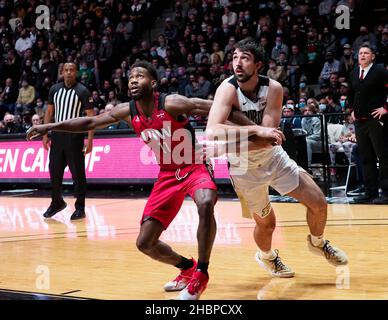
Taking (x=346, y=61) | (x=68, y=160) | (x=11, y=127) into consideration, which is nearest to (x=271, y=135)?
(x=68, y=160)

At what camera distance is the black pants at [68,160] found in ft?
29.9

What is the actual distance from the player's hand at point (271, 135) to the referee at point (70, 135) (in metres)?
4.66

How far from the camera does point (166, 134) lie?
520 centimetres

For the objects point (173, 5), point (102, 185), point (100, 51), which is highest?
point (173, 5)

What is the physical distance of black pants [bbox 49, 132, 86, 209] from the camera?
9.12 meters

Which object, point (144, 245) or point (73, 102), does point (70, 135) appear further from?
point (144, 245)

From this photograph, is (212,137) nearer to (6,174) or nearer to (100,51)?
(6,174)

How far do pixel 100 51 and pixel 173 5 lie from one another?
2537 mm

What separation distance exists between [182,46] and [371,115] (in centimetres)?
807

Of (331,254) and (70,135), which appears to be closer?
(331,254)

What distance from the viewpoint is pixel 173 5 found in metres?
19.2

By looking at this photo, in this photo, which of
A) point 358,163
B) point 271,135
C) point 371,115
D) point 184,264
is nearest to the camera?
point 271,135

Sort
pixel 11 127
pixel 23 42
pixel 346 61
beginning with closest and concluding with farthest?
1. pixel 346 61
2. pixel 11 127
3. pixel 23 42

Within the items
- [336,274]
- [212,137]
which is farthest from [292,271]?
[212,137]
